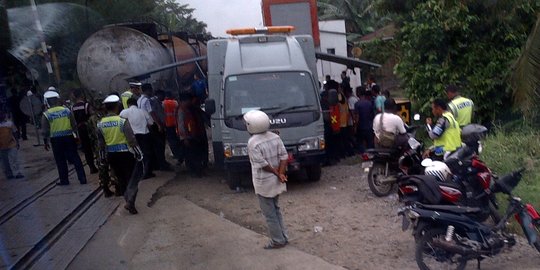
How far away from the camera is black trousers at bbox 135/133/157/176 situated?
11.3 m

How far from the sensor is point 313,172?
34.4ft

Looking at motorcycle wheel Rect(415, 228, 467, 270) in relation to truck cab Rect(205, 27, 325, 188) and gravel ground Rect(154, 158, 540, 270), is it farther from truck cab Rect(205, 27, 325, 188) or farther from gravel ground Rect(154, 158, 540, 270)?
truck cab Rect(205, 27, 325, 188)

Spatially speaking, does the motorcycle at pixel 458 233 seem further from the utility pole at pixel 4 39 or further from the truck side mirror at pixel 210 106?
the utility pole at pixel 4 39

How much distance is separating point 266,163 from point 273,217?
0.65 meters

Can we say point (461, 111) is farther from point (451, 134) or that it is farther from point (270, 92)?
point (270, 92)

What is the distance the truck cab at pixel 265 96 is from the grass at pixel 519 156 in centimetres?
263

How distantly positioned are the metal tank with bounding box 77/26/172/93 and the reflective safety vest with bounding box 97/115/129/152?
6.24m

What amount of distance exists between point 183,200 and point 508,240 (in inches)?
215

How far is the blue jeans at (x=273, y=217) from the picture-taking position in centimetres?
684

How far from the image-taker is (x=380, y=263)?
629 centimetres

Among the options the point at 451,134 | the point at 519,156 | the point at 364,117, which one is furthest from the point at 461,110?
the point at 364,117

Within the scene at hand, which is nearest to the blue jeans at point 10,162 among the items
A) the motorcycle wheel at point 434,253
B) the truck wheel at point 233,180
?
the truck wheel at point 233,180

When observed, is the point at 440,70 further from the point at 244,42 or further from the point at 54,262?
the point at 54,262

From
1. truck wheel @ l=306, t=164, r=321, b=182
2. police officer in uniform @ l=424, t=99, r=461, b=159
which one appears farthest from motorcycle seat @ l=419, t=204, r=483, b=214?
truck wheel @ l=306, t=164, r=321, b=182
